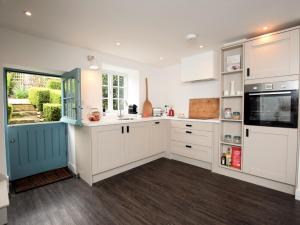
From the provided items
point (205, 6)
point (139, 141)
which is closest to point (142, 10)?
point (205, 6)

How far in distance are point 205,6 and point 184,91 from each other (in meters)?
2.34

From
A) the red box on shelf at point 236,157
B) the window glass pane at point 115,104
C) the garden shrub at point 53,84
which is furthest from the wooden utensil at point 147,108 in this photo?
the red box on shelf at point 236,157

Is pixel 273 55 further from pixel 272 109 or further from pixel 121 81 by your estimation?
pixel 121 81

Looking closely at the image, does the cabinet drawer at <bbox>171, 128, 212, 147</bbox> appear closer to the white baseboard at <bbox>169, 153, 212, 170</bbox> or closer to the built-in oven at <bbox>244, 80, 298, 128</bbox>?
the white baseboard at <bbox>169, 153, 212, 170</bbox>

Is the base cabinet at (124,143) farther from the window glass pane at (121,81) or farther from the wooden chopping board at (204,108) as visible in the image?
the window glass pane at (121,81)

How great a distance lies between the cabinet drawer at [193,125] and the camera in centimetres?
300

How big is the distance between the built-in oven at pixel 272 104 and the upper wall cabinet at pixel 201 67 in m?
0.85

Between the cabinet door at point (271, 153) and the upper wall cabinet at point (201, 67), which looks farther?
the upper wall cabinet at point (201, 67)

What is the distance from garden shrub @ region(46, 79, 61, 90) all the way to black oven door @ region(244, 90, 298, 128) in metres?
3.45

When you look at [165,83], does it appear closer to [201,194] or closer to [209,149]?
[209,149]

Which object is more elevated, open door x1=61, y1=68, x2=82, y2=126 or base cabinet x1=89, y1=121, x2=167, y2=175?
open door x1=61, y1=68, x2=82, y2=126

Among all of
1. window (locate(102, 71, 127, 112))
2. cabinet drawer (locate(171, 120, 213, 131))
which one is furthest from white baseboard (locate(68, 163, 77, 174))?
cabinet drawer (locate(171, 120, 213, 131))

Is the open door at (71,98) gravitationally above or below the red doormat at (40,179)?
above

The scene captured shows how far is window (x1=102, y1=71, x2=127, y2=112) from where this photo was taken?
363 cm
